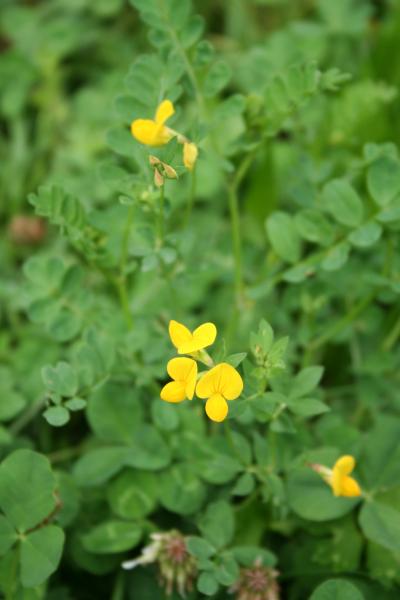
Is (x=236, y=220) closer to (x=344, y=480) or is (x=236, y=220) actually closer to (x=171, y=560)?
(x=344, y=480)

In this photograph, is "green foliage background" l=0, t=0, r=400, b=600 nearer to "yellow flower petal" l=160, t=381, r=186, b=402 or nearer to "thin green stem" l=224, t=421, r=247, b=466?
"thin green stem" l=224, t=421, r=247, b=466

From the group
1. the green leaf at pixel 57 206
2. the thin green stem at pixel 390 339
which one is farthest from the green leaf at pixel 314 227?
the green leaf at pixel 57 206

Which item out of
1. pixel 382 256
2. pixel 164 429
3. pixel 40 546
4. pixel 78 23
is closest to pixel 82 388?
pixel 164 429

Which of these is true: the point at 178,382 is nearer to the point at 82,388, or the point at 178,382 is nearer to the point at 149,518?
the point at 82,388

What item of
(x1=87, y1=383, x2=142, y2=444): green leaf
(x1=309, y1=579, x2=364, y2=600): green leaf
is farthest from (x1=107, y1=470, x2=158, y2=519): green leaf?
(x1=309, y1=579, x2=364, y2=600): green leaf

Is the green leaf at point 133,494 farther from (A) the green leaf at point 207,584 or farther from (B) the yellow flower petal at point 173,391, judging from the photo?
(B) the yellow flower petal at point 173,391

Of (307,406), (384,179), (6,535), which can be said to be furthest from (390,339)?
(6,535)
